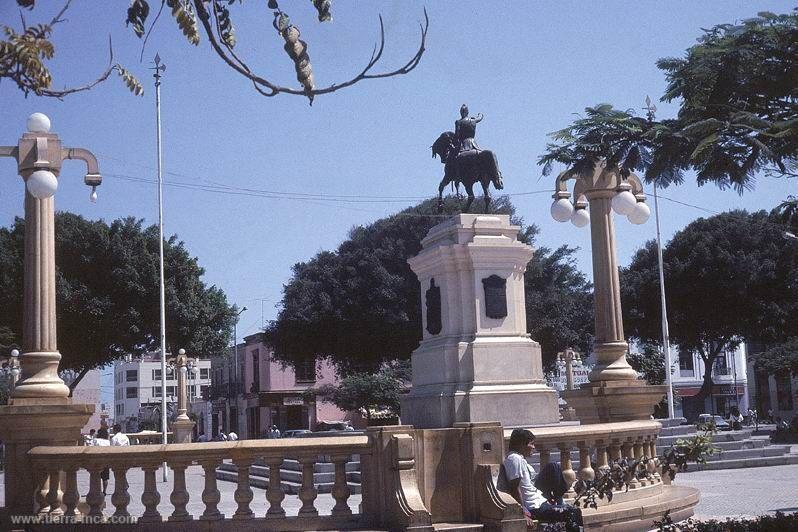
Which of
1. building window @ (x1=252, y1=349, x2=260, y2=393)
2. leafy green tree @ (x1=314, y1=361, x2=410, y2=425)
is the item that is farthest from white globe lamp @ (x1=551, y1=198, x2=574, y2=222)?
building window @ (x1=252, y1=349, x2=260, y2=393)

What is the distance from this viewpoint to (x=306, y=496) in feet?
31.8

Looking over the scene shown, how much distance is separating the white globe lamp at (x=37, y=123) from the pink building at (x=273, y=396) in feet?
→ 198

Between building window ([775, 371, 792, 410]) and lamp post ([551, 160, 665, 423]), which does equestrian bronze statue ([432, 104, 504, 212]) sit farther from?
building window ([775, 371, 792, 410])

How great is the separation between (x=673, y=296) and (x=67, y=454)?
162 ft

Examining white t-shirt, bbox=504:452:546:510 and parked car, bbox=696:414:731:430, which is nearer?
white t-shirt, bbox=504:452:546:510

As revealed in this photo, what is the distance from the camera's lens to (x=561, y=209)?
16484 mm

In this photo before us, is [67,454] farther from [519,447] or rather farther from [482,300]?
[482,300]

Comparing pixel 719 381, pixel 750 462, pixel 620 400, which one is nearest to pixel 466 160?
pixel 620 400

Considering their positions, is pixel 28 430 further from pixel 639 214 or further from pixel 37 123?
pixel 639 214

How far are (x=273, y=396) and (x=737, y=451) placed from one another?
55.0 meters

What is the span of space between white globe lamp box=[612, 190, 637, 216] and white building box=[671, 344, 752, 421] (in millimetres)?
66473

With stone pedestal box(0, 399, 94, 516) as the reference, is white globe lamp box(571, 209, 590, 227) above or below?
above

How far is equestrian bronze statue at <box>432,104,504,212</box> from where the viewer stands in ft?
65.3

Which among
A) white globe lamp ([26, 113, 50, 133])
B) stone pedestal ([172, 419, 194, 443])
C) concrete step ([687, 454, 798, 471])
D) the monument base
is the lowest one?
concrete step ([687, 454, 798, 471])
